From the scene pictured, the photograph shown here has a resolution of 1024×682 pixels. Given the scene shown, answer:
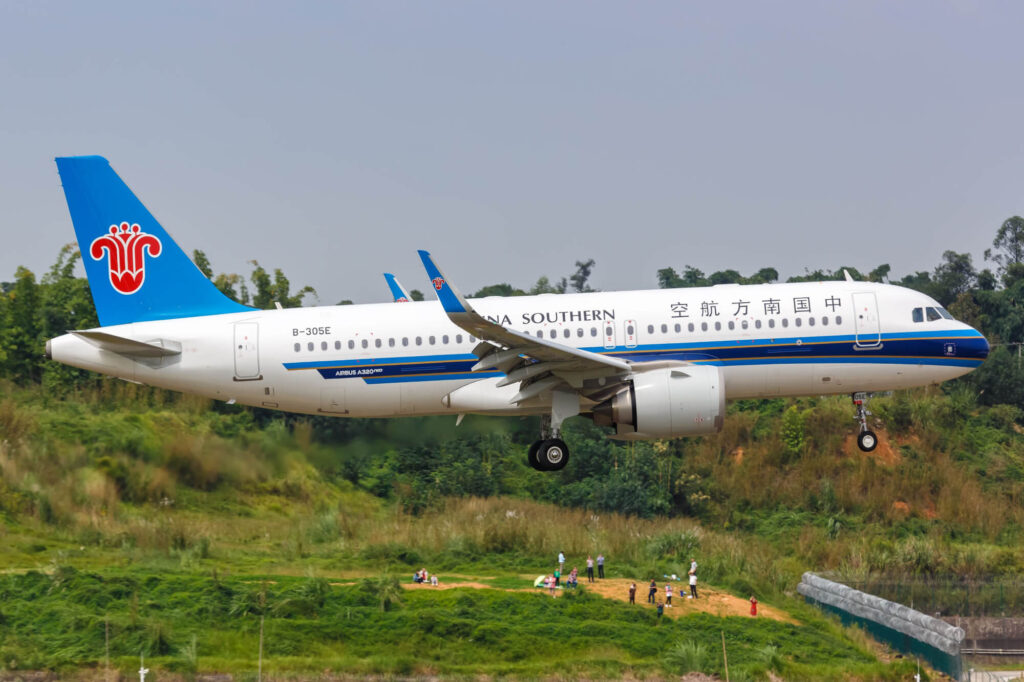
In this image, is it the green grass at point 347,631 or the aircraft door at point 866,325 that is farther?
the green grass at point 347,631

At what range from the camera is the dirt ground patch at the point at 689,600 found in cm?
4234

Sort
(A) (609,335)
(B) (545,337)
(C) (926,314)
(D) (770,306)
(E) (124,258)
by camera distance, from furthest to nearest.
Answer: (E) (124,258), (C) (926,314), (D) (770,306), (B) (545,337), (A) (609,335)

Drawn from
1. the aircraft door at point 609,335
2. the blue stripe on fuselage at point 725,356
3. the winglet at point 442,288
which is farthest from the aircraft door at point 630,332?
the winglet at point 442,288

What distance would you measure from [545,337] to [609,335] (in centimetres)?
165

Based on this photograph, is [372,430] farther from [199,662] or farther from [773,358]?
[773,358]

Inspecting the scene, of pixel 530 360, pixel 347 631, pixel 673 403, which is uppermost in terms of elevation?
pixel 530 360

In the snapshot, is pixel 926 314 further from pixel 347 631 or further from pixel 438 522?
pixel 438 522

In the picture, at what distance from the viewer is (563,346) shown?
30969 millimetres

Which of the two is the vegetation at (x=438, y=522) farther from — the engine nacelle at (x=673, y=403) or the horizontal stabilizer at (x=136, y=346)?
the engine nacelle at (x=673, y=403)

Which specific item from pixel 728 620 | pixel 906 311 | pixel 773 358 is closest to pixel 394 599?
pixel 728 620

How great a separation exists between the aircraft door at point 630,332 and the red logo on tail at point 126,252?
13234 millimetres

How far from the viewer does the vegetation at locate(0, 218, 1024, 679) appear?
36.5 metres

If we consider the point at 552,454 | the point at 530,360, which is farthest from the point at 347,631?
the point at 530,360

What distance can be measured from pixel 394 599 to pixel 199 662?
6960mm
